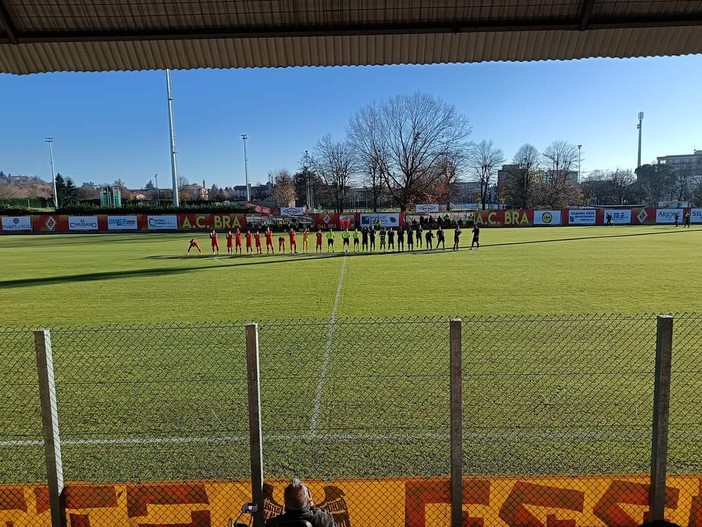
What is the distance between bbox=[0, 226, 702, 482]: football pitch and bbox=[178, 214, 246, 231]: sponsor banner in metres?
37.5

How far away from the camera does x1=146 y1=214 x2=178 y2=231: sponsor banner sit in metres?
56.2

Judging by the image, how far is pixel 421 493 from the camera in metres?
4.33

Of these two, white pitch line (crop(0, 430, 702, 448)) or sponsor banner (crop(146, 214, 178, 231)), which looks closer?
white pitch line (crop(0, 430, 702, 448))

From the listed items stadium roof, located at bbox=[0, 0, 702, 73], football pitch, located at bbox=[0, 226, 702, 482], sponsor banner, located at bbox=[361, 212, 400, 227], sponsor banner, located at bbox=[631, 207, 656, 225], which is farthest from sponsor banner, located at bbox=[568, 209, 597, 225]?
stadium roof, located at bbox=[0, 0, 702, 73]

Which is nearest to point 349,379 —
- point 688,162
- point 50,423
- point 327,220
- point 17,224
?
point 50,423

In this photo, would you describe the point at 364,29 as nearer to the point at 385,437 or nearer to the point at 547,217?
the point at 385,437

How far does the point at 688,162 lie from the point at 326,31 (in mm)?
144600

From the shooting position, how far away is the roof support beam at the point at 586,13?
5.51 metres

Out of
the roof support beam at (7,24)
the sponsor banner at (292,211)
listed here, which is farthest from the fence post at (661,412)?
the sponsor banner at (292,211)

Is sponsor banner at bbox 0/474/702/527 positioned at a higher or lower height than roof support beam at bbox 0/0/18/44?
lower

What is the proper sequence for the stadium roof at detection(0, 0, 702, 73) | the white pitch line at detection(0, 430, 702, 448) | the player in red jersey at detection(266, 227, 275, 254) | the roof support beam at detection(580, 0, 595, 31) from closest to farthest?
the roof support beam at detection(580, 0, 595, 31), the stadium roof at detection(0, 0, 702, 73), the white pitch line at detection(0, 430, 702, 448), the player in red jersey at detection(266, 227, 275, 254)

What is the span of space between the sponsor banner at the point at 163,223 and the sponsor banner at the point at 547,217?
39340 millimetres

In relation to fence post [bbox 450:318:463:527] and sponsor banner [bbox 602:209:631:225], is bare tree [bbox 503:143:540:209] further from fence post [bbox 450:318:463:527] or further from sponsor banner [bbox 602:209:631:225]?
fence post [bbox 450:318:463:527]

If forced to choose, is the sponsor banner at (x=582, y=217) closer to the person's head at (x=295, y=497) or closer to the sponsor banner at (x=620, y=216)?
the sponsor banner at (x=620, y=216)
